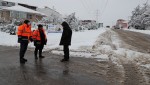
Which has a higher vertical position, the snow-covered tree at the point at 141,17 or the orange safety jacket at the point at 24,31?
the snow-covered tree at the point at 141,17

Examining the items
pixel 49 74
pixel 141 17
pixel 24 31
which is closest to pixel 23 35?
pixel 24 31

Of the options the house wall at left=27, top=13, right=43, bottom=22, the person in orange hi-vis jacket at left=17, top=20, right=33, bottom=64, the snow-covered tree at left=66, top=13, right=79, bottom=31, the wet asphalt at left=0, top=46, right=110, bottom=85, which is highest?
the house wall at left=27, top=13, right=43, bottom=22

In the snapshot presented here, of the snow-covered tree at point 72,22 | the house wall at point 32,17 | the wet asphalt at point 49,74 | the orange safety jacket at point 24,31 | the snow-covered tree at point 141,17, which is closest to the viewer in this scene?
the wet asphalt at point 49,74

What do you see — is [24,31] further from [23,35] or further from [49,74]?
[49,74]

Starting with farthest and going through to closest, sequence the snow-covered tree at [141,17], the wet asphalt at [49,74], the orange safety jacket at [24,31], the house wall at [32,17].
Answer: the snow-covered tree at [141,17], the house wall at [32,17], the orange safety jacket at [24,31], the wet asphalt at [49,74]

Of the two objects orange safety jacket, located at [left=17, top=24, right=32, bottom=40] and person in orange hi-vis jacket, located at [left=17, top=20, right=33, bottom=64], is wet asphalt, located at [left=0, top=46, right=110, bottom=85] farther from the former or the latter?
orange safety jacket, located at [left=17, top=24, right=32, bottom=40]

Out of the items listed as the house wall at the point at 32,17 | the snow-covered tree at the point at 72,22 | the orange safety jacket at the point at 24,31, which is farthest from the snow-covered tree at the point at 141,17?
the orange safety jacket at the point at 24,31

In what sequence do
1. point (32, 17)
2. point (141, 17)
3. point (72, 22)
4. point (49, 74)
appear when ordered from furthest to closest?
point (141, 17), point (32, 17), point (72, 22), point (49, 74)

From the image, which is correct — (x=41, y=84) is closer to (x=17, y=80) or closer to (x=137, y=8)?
(x=17, y=80)

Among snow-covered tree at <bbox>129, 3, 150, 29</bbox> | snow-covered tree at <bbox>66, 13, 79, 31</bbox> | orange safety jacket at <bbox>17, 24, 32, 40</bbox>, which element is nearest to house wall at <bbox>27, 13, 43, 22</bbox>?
snow-covered tree at <bbox>66, 13, 79, 31</bbox>

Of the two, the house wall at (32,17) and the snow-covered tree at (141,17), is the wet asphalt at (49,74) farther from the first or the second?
the snow-covered tree at (141,17)

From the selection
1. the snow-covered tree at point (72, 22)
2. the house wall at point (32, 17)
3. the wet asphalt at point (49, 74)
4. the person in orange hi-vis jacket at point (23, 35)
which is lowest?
the wet asphalt at point (49, 74)

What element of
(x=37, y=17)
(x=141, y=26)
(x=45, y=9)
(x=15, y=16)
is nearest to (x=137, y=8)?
(x=141, y=26)

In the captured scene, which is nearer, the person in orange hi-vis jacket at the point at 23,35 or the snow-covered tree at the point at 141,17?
the person in orange hi-vis jacket at the point at 23,35
